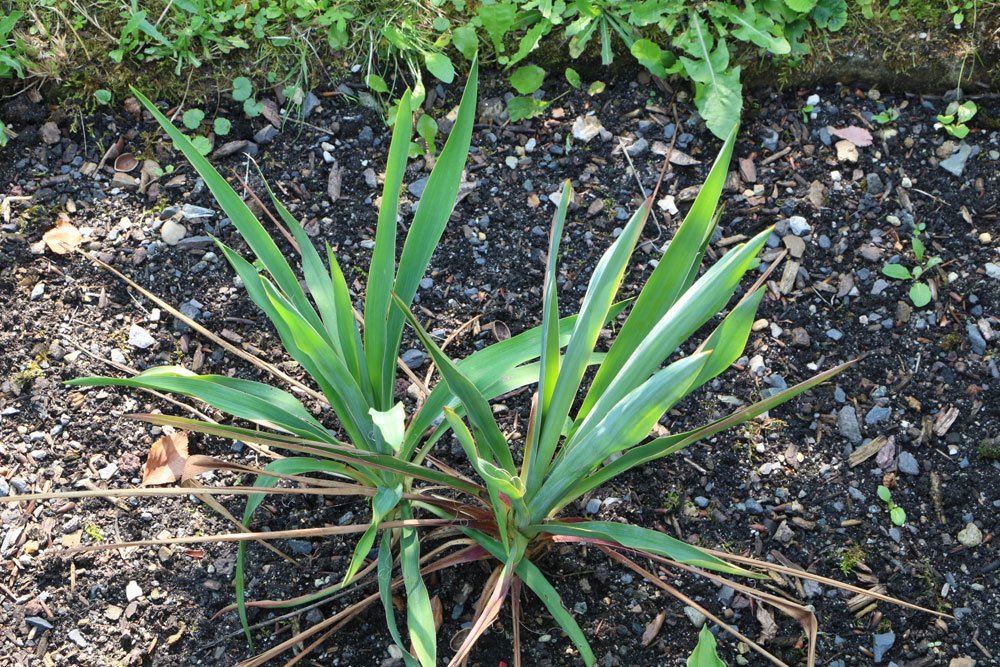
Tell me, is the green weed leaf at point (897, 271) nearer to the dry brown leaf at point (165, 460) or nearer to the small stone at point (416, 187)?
the small stone at point (416, 187)

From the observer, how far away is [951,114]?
216 centimetres

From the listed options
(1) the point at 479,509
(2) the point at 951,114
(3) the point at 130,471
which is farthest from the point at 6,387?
(2) the point at 951,114

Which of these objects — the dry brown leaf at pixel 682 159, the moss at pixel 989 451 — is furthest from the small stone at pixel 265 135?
the moss at pixel 989 451

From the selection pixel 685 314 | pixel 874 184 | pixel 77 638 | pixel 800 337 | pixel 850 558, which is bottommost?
pixel 77 638

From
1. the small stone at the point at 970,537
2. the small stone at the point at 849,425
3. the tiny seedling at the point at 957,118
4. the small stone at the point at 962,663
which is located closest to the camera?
the small stone at the point at 962,663

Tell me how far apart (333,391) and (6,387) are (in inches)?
35.8

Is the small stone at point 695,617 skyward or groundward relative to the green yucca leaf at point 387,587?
groundward

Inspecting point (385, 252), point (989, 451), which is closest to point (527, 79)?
point (385, 252)

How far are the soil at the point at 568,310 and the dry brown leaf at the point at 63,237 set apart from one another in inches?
0.8

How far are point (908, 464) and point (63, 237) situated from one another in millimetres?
1960

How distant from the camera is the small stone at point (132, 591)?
5.33ft

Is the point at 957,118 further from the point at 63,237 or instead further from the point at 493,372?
the point at 63,237

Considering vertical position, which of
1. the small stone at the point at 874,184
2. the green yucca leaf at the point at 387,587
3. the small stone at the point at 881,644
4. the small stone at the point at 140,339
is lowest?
the small stone at the point at 881,644

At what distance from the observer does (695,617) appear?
5.30 feet
